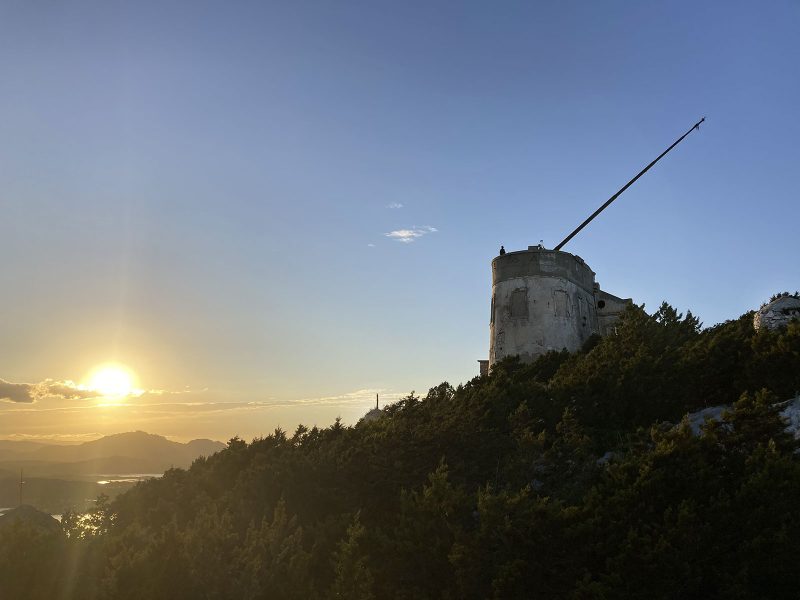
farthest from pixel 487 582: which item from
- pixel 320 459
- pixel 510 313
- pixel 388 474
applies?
pixel 510 313

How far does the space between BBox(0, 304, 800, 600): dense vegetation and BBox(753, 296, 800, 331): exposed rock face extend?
2.19 m

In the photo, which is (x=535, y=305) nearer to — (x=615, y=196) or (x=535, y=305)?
(x=535, y=305)

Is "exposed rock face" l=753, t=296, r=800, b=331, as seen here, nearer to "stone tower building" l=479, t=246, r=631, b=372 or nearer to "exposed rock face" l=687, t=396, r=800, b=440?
"exposed rock face" l=687, t=396, r=800, b=440

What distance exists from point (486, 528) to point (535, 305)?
25812 millimetres

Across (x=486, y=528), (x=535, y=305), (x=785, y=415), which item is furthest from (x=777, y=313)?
(x=535, y=305)

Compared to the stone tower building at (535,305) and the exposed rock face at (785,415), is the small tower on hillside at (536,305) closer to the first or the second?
the stone tower building at (535,305)

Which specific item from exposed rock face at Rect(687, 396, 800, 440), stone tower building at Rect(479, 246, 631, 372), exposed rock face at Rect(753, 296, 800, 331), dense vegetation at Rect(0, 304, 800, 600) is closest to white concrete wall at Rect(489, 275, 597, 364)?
stone tower building at Rect(479, 246, 631, 372)

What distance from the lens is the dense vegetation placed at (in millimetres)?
10344

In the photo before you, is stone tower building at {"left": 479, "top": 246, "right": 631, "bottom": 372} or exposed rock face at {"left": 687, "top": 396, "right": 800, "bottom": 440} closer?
exposed rock face at {"left": 687, "top": 396, "right": 800, "bottom": 440}

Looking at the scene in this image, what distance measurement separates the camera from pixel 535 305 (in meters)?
35.4

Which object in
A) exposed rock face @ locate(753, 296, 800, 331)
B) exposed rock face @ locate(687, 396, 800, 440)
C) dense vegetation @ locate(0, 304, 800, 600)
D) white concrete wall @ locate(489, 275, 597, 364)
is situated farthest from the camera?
white concrete wall @ locate(489, 275, 597, 364)

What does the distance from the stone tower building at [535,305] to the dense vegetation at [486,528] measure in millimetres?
18678

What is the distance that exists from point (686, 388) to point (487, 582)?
9757mm

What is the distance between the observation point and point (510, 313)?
35.9 meters
